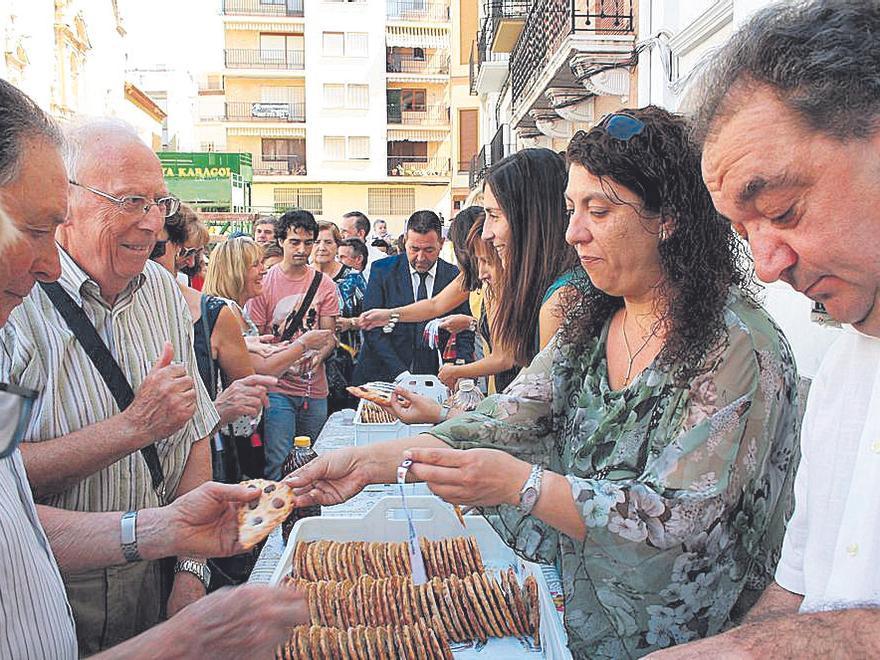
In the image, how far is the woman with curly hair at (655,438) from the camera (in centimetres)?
179

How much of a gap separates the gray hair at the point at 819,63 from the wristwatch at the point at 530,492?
0.92 meters

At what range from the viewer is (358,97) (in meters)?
45.2

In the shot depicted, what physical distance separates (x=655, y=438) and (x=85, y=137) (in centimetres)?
197

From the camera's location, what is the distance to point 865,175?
4.16 feet

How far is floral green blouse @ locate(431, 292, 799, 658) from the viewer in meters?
1.77

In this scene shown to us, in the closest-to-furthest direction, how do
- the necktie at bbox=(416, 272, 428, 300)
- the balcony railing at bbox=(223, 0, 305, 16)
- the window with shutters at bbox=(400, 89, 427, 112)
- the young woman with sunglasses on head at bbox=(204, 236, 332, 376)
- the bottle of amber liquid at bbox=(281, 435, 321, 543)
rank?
1. the bottle of amber liquid at bbox=(281, 435, 321, 543)
2. the young woman with sunglasses on head at bbox=(204, 236, 332, 376)
3. the necktie at bbox=(416, 272, 428, 300)
4. the balcony railing at bbox=(223, 0, 305, 16)
5. the window with shutters at bbox=(400, 89, 427, 112)

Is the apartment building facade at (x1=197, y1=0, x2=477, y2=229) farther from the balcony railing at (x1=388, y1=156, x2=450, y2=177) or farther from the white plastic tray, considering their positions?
the white plastic tray

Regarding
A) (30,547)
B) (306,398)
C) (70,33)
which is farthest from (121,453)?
(70,33)

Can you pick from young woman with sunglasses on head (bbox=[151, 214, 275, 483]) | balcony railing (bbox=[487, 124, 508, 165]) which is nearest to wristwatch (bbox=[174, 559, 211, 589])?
young woman with sunglasses on head (bbox=[151, 214, 275, 483])

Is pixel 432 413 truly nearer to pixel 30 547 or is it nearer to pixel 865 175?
pixel 30 547

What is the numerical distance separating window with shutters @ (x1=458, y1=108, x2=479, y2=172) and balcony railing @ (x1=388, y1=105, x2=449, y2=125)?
9.05 m

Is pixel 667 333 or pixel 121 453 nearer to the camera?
pixel 667 333

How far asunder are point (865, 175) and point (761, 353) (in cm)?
64

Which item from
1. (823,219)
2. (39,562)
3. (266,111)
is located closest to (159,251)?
(39,562)
